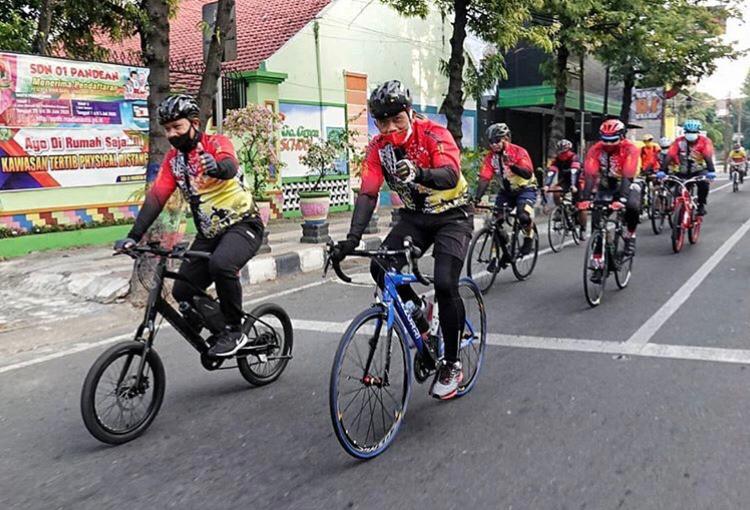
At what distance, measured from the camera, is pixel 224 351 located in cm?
435

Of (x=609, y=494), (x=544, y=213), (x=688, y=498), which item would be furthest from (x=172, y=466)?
(x=544, y=213)

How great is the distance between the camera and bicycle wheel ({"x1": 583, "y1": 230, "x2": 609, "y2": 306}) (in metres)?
7.17

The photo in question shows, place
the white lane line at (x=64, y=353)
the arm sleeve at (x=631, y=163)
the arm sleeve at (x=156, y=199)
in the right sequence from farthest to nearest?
the arm sleeve at (x=631, y=163) → the white lane line at (x=64, y=353) → the arm sleeve at (x=156, y=199)

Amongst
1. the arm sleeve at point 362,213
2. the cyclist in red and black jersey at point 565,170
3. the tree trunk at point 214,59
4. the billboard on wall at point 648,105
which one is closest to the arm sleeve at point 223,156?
the arm sleeve at point 362,213

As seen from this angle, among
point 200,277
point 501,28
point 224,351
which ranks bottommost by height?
point 224,351

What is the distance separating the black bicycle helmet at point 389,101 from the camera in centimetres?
388

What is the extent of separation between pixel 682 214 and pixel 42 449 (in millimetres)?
9514

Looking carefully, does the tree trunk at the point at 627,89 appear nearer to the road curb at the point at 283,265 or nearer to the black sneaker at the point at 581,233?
the black sneaker at the point at 581,233

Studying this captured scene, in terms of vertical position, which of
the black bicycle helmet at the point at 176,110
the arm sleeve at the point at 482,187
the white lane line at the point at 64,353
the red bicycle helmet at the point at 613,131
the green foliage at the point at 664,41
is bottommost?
the white lane line at the point at 64,353

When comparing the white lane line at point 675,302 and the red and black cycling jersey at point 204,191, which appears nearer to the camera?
the red and black cycling jersey at point 204,191

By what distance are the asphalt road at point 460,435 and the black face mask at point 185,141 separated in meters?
1.66

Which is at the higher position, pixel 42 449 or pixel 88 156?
pixel 88 156

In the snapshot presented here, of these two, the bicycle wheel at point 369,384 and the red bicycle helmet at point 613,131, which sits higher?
the red bicycle helmet at point 613,131

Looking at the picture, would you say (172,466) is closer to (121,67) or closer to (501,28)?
(121,67)
